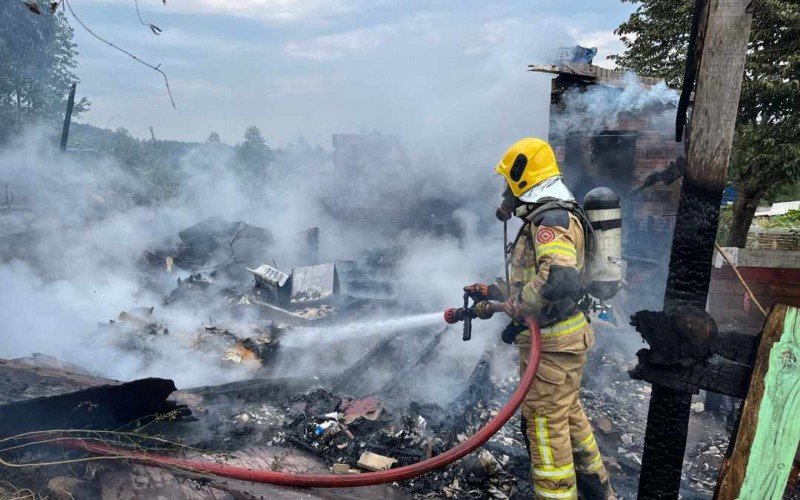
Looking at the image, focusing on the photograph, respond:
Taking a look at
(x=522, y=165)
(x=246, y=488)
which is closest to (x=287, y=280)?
(x=246, y=488)

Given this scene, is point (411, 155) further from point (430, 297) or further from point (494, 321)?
point (494, 321)

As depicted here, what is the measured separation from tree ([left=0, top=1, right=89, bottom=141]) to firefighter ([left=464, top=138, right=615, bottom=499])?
61.0ft

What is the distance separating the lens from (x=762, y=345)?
152cm

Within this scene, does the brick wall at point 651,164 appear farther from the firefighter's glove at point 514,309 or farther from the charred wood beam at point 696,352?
the charred wood beam at point 696,352

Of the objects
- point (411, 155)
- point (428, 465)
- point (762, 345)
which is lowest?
point (428, 465)

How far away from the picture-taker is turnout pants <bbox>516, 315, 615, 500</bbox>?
113 inches

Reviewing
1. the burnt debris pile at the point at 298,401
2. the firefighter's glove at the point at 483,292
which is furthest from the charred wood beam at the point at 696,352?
the burnt debris pile at the point at 298,401

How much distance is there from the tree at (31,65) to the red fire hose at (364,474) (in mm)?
17427

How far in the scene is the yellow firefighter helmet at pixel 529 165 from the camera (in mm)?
3049

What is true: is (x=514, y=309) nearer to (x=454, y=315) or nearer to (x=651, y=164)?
(x=454, y=315)

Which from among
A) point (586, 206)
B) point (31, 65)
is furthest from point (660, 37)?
point (31, 65)

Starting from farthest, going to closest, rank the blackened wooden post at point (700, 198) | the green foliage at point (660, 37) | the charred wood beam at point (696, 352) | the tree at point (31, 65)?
the tree at point (31, 65)
the green foliage at point (660, 37)
the charred wood beam at point (696, 352)
the blackened wooden post at point (700, 198)

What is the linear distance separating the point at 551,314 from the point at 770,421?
1.51 metres

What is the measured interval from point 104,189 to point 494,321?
14.1 metres
